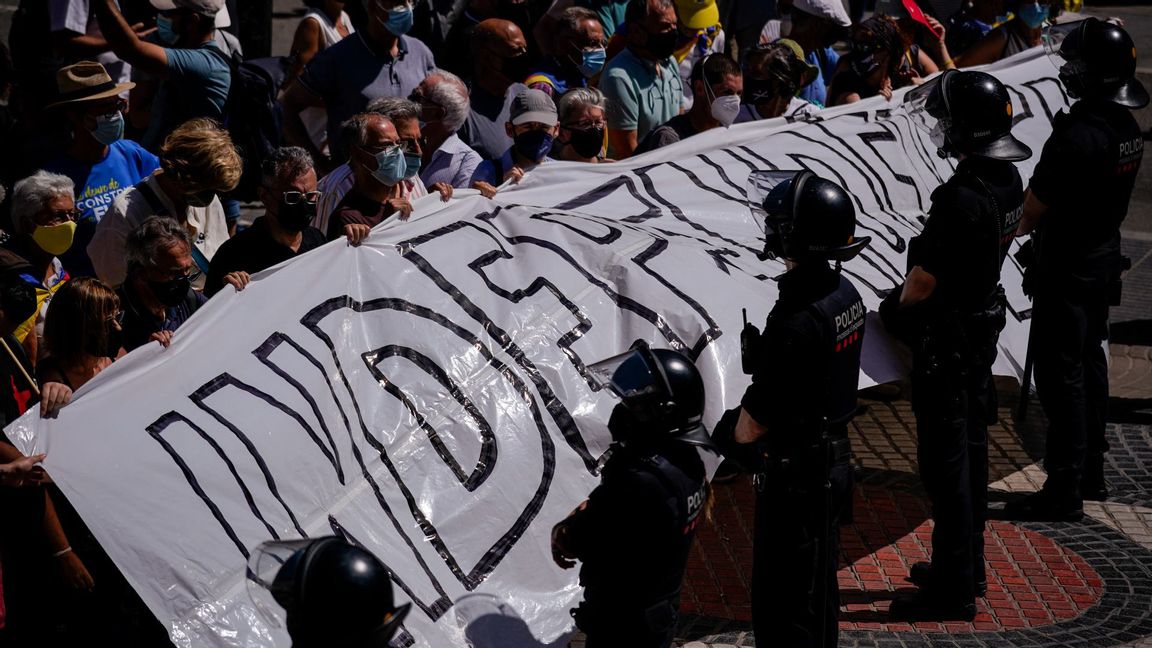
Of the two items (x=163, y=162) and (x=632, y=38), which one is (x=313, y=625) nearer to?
(x=163, y=162)

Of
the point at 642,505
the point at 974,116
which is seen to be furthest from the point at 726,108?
the point at 642,505

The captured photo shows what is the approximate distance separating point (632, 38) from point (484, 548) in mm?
4683

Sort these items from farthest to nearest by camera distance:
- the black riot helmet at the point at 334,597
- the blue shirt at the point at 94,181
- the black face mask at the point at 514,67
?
the black face mask at the point at 514,67
the blue shirt at the point at 94,181
the black riot helmet at the point at 334,597

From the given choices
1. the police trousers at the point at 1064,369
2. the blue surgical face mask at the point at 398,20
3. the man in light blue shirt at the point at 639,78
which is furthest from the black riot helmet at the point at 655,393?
the man in light blue shirt at the point at 639,78

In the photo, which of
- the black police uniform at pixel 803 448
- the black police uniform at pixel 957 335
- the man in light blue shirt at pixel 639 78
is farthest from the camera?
the man in light blue shirt at pixel 639 78

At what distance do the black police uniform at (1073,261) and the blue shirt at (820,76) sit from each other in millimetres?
2476

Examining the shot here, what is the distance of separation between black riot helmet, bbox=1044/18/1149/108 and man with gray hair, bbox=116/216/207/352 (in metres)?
4.51

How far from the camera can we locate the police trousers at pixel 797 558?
521 cm

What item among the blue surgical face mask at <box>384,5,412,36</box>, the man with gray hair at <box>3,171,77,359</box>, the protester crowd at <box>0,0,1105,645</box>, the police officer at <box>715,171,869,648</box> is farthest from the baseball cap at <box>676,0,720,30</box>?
the man with gray hair at <box>3,171,77,359</box>

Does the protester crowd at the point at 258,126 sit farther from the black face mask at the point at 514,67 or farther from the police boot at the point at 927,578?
the police boot at the point at 927,578

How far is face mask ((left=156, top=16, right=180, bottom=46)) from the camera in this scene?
8484 mm

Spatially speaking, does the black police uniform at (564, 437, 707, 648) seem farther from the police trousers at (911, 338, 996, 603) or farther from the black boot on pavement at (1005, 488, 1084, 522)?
the black boot on pavement at (1005, 488, 1084, 522)

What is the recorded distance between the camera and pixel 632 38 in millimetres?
9000

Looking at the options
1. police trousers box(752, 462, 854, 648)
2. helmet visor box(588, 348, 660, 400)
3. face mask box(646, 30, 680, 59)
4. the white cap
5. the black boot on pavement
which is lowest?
the black boot on pavement
